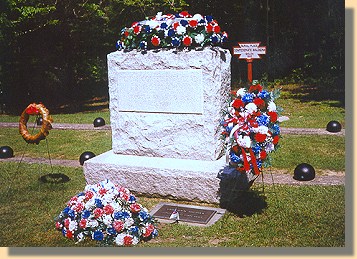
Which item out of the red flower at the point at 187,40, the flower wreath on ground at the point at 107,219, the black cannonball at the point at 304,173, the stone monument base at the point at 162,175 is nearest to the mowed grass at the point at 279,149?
the black cannonball at the point at 304,173

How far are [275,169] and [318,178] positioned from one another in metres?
0.79

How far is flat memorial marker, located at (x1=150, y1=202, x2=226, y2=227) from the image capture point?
5.41 meters

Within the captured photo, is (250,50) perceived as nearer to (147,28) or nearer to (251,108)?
(147,28)

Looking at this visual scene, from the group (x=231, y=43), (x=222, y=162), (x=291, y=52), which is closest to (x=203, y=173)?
(x=222, y=162)

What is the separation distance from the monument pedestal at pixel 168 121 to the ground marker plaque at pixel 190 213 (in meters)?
0.18

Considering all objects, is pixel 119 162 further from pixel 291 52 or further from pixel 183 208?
pixel 291 52

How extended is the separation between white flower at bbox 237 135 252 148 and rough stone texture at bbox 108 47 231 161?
1.11 metres

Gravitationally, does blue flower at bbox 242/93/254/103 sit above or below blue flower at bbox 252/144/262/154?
above

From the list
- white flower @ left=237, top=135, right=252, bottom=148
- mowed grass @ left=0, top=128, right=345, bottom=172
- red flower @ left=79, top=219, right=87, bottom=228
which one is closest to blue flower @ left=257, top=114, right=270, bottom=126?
white flower @ left=237, top=135, right=252, bottom=148

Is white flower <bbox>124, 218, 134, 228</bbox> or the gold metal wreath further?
the gold metal wreath

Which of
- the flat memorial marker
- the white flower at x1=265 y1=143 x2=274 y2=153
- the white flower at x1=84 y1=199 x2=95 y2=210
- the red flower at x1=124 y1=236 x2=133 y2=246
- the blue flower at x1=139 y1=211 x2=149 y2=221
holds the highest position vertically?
the white flower at x1=265 y1=143 x2=274 y2=153

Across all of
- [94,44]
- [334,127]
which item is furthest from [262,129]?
[94,44]

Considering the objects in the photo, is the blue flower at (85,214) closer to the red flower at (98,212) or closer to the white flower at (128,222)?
the red flower at (98,212)

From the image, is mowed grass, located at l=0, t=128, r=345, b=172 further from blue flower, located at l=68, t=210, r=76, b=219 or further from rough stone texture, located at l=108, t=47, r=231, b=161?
blue flower, located at l=68, t=210, r=76, b=219
